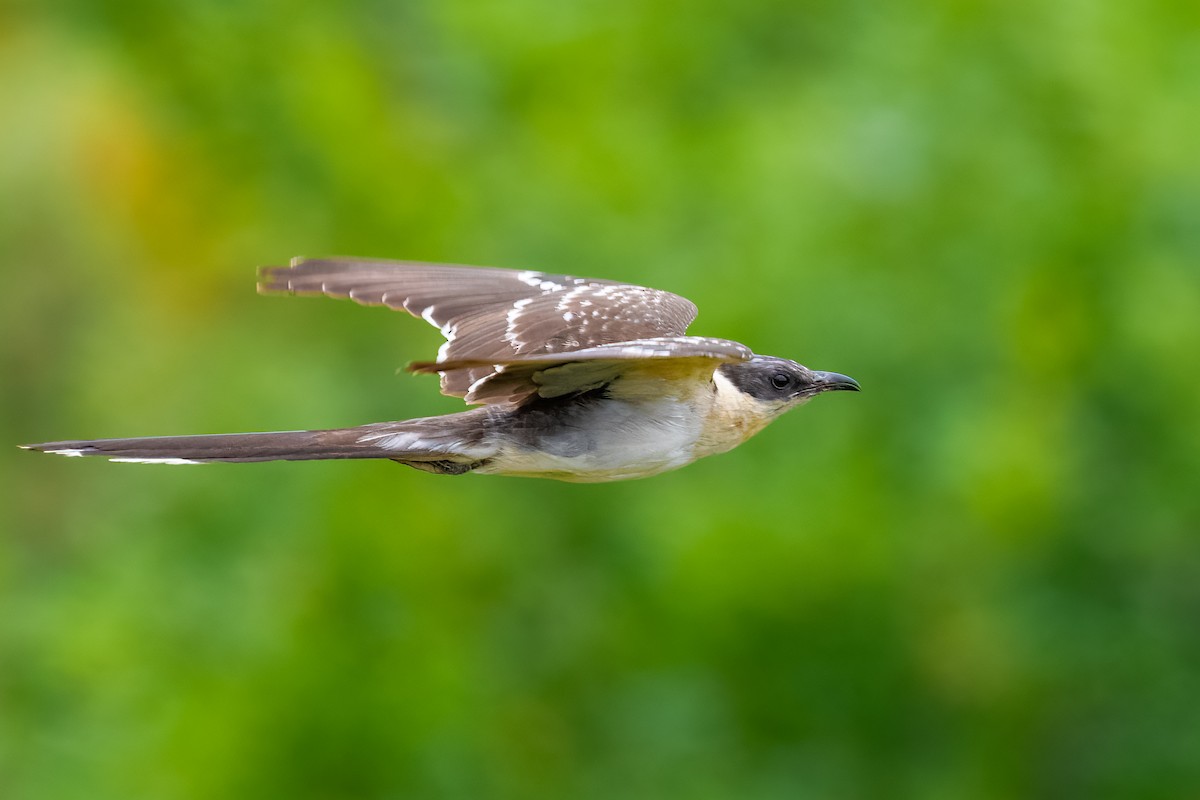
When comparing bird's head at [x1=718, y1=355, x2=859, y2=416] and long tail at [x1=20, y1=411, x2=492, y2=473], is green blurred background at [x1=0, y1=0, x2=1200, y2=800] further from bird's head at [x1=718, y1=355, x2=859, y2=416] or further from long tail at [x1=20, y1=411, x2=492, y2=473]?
long tail at [x1=20, y1=411, x2=492, y2=473]

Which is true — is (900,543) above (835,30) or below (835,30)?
below

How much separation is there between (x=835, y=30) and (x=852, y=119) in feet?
14.1

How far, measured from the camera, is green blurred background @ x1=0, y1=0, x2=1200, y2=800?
9.58 meters

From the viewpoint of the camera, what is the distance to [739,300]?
10.1 m

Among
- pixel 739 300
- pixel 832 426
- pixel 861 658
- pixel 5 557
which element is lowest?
pixel 5 557

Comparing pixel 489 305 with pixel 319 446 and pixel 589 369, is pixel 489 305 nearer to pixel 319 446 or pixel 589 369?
pixel 589 369

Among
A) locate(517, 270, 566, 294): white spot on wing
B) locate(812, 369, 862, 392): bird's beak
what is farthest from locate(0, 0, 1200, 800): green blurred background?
locate(812, 369, 862, 392): bird's beak

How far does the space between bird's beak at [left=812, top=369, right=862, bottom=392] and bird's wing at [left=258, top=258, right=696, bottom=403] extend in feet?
1.53

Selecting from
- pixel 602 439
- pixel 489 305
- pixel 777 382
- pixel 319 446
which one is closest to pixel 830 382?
pixel 777 382

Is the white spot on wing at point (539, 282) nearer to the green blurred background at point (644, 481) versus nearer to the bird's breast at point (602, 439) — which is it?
the bird's breast at point (602, 439)

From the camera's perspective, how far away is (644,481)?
34.2 ft

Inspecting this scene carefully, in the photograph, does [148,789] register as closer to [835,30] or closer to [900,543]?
[900,543]

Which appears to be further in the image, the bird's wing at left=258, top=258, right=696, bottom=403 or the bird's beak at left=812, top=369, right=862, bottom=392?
the bird's wing at left=258, top=258, right=696, bottom=403

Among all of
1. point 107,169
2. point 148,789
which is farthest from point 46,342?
point 148,789
